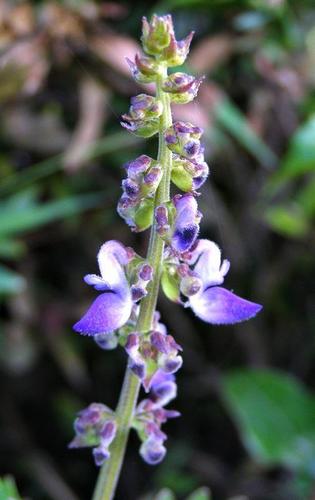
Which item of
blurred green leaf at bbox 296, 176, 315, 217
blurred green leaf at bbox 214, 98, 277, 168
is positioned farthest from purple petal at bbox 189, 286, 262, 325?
blurred green leaf at bbox 296, 176, 315, 217

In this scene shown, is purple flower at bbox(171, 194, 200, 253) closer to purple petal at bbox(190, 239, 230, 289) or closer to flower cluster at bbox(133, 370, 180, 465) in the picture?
purple petal at bbox(190, 239, 230, 289)

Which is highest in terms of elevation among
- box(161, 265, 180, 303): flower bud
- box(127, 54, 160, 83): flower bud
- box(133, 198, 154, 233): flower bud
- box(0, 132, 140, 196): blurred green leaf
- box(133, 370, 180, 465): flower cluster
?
box(0, 132, 140, 196): blurred green leaf

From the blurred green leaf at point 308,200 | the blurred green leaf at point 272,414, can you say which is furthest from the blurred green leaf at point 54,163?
the blurred green leaf at point 272,414

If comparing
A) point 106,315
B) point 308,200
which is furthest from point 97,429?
point 308,200

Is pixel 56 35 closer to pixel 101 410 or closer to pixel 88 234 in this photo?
pixel 88 234

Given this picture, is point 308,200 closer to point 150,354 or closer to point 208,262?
point 208,262

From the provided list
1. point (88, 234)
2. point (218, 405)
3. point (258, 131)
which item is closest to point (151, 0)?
point (258, 131)

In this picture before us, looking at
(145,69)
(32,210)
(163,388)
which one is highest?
(32,210)
